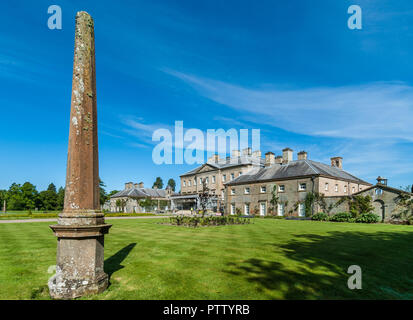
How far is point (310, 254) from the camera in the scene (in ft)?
25.4

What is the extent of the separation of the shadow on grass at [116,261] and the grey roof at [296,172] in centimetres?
2627

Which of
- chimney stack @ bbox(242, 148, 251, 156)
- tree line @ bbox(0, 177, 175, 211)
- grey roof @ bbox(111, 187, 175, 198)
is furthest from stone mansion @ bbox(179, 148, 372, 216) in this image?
tree line @ bbox(0, 177, 175, 211)

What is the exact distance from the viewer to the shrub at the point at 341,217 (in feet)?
82.1

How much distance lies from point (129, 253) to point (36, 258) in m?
2.53

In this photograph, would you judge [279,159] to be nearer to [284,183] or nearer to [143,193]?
[284,183]

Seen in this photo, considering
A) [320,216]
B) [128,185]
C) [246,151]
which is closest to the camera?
[320,216]

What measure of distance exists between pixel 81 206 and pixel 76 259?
920mm

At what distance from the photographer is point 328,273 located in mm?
5672

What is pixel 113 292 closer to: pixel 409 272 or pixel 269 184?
pixel 409 272

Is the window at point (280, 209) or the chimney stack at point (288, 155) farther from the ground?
the chimney stack at point (288, 155)

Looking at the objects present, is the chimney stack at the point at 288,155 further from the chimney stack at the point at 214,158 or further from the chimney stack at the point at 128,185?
the chimney stack at the point at 128,185

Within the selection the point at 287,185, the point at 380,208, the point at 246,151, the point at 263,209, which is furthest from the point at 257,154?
the point at 380,208

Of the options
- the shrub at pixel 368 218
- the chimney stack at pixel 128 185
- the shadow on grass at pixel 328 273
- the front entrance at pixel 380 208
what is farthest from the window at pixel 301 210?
the chimney stack at pixel 128 185
